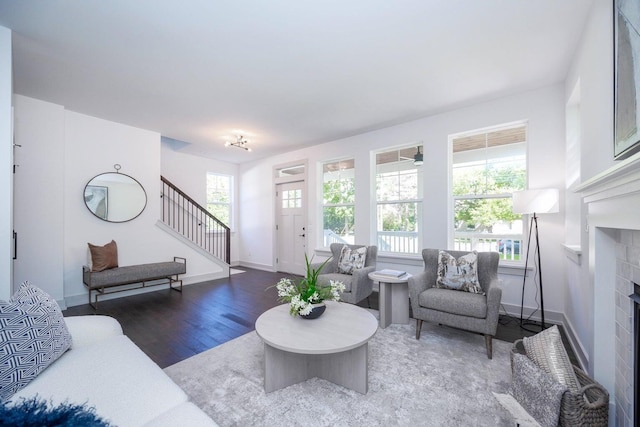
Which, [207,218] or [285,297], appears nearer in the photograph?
[285,297]

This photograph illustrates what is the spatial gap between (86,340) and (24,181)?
2.89 m

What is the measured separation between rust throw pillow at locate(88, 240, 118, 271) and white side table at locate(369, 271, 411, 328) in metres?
3.74

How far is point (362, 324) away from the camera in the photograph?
1982 mm

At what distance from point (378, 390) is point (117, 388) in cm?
154

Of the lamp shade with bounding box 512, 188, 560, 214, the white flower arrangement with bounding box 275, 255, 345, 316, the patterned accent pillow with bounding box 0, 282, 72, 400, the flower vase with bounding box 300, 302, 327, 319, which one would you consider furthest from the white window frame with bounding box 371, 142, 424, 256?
the patterned accent pillow with bounding box 0, 282, 72, 400

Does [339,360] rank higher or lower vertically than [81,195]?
lower

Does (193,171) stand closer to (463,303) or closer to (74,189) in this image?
(74,189)

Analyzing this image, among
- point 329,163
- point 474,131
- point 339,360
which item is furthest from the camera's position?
point 329,163

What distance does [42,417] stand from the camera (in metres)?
0.63

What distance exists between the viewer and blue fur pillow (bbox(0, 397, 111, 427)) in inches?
24.1

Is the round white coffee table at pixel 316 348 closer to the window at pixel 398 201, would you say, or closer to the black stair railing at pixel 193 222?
the window at pixel 398 201

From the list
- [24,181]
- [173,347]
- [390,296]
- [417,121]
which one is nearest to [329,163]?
[417,121]

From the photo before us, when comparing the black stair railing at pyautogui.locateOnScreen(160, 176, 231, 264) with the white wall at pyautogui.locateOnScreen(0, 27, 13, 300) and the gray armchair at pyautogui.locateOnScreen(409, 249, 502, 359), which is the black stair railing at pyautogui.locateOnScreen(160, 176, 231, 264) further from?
the gray armchair at pyautogui.locateOnScreen(409, 249, 502, 359)

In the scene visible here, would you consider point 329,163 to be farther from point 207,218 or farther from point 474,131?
point 207,218
